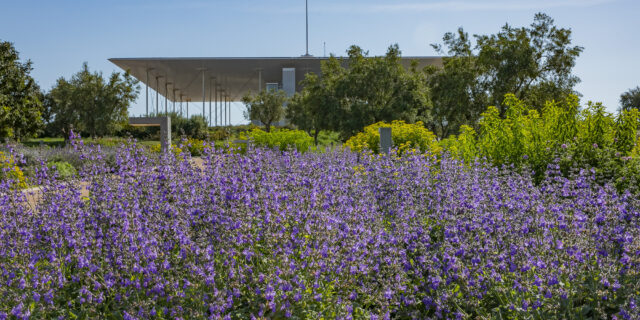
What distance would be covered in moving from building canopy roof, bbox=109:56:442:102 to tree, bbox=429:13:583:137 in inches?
247

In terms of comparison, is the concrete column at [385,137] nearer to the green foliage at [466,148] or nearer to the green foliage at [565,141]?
the green foliage at [466,148]

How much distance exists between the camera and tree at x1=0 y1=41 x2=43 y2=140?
2169 centimetres

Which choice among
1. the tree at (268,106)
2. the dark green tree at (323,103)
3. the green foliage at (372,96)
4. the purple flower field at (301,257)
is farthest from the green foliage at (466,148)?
the tree at (268,106)

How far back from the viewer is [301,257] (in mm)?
3477

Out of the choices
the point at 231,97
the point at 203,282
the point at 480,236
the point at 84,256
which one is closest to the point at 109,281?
the point at 84,256

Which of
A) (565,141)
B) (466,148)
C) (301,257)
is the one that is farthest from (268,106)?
(301,257)

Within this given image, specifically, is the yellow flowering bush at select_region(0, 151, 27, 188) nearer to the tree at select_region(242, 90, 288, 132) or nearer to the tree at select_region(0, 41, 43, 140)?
the tree at select_region(0, 41, 43, 140)

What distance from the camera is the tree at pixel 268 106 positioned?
35219mm

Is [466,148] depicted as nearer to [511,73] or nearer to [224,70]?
[511,73]

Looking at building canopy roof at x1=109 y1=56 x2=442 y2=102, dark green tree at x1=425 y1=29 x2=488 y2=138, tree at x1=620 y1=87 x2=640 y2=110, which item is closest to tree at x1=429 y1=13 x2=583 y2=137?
dark green tree at x1=425 y1=29 x2=488 y2=138

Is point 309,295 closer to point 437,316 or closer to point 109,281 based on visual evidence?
point 437,316

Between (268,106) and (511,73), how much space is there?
60.7ft

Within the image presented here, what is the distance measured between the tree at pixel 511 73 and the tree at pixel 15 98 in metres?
17.8

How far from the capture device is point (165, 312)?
3246 millimetres
